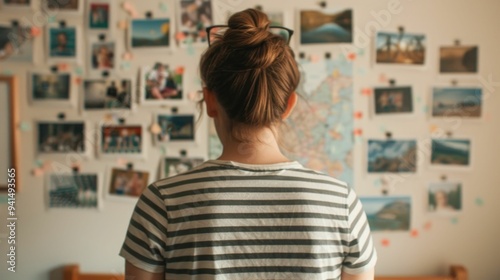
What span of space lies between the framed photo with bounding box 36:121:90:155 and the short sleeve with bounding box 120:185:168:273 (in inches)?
42.8

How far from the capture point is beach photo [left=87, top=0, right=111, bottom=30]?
5.65ft

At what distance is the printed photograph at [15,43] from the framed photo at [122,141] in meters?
0.38

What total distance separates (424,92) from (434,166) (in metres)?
0.26

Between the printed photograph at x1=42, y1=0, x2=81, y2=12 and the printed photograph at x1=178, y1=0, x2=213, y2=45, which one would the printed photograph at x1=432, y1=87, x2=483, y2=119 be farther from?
the printed photograph at x1=42, y1=0, x2=81, y2=12

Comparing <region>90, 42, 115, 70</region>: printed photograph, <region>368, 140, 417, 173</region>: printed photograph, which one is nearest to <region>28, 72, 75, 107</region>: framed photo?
<region>90, 42, 115, 70</region>: printed photograph

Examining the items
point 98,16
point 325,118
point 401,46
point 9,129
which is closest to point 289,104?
point 325,118

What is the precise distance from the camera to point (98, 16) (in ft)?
5.65

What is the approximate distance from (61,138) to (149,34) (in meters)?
0.49

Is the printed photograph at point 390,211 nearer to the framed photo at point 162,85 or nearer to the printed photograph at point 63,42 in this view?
the framed photo at point 162,85

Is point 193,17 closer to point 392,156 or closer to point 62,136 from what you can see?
point 62,136

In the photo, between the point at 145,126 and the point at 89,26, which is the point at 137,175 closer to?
the point at 145,126

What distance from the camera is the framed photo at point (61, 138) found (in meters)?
1.73

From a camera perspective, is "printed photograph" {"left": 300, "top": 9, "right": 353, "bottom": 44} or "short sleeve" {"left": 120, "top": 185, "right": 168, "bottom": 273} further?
"printed photograph" {"left": 300, "top": 9, "right": 353, "bottom": 44}

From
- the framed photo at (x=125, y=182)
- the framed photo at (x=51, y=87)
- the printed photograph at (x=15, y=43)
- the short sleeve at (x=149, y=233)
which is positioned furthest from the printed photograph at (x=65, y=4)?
the short sleeve at (x=149, y=233)
